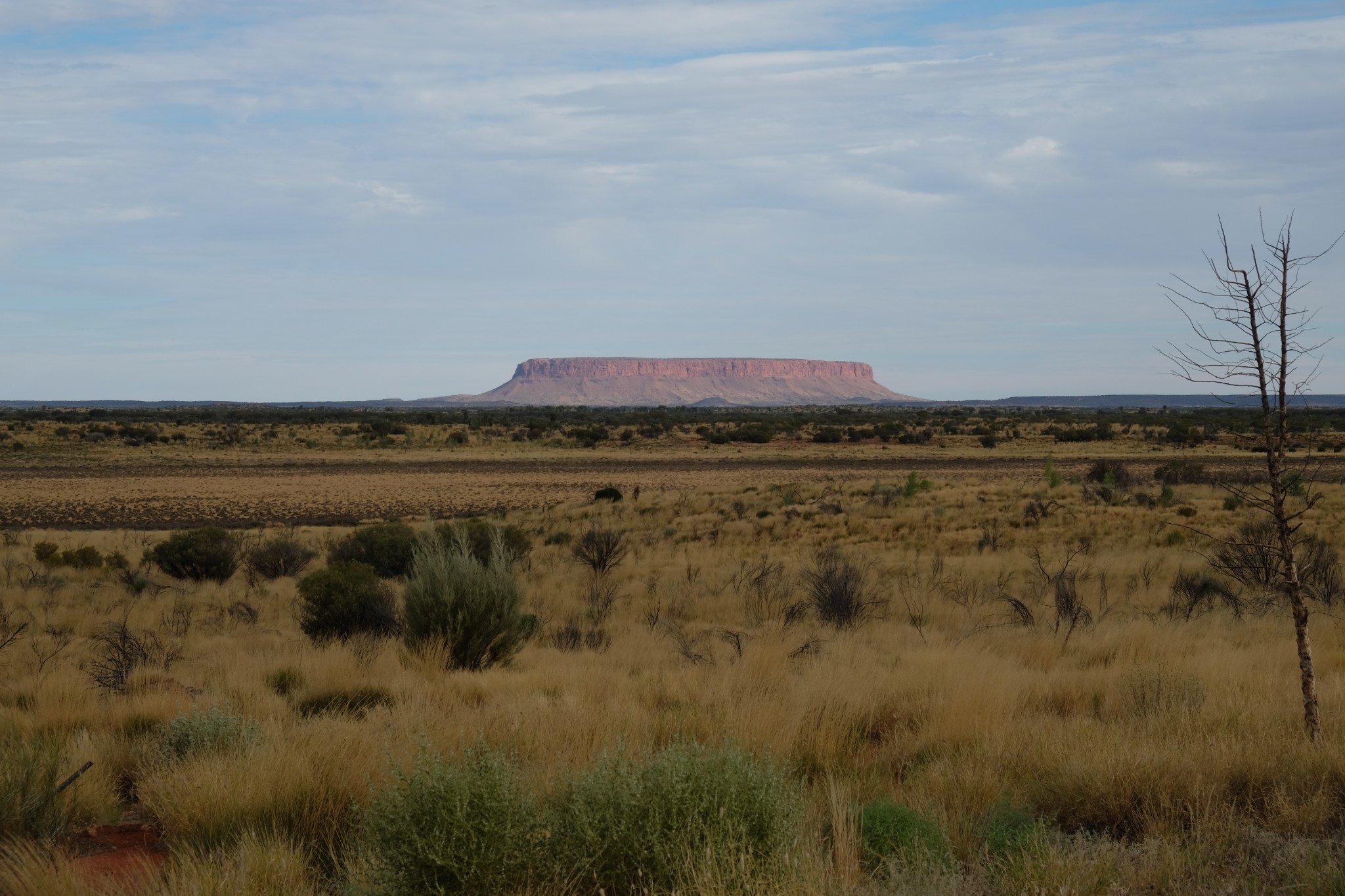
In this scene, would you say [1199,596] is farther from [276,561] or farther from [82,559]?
[82,559]

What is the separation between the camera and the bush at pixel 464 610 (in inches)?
411

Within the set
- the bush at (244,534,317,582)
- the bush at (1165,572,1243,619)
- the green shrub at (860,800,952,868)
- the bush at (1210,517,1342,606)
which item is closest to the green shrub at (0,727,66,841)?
the green shrub at (860,800,952,868)

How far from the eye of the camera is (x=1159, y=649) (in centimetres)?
1006

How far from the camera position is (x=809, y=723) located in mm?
6848

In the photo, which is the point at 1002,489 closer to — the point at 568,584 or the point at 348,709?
the point at 568,584

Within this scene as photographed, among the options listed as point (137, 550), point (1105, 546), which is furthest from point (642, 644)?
point (137, 550)

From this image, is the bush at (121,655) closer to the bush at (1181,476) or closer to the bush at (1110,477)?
the bush at (1110,477)

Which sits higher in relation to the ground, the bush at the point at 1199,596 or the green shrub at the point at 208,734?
the green shrub at the point at 208,734

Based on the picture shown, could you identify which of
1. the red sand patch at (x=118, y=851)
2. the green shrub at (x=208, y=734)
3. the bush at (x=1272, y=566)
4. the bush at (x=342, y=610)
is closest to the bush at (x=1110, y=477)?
the bush at (x=1272, y=566)

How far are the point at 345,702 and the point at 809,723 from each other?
3.94m

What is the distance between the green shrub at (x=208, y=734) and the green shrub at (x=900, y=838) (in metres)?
3.77

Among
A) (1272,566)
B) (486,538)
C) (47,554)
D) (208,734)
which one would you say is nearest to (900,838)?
(208,734)

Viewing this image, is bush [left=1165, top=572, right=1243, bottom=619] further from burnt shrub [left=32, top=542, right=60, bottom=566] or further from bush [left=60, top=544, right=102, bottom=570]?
burnt shrub [left=32, top=542, right=60, bottom=566]

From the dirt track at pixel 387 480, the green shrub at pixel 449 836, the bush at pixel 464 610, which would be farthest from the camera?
the dirt track at pixel 387 480
